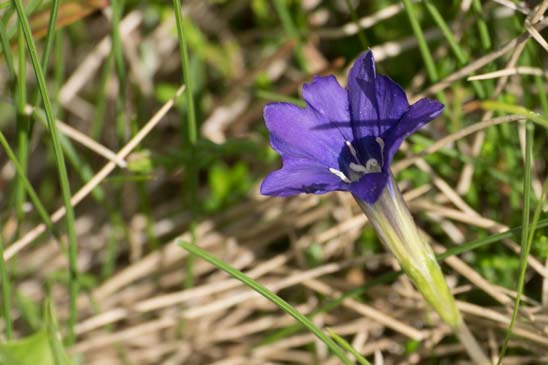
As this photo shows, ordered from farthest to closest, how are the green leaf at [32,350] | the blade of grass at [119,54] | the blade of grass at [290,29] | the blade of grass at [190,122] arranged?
1. the blade of grass at [290,29]
2. the blade of grass at [119,54]
3. the blade of grass at [190,122]
4. the green leaf at [32,350]

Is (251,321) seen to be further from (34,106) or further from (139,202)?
(34,106)

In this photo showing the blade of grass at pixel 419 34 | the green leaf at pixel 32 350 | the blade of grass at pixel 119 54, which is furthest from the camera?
the blade of grass at pixel 119 54

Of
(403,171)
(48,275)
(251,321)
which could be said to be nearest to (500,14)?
(403,171)

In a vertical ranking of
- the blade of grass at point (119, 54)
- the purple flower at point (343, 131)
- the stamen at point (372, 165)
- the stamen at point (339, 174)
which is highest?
the blade of grass at point (119, 54)

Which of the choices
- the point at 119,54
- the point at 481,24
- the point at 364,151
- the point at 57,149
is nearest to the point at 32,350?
the point at 57,149

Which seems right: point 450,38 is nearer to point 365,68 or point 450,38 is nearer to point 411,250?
point 365,68

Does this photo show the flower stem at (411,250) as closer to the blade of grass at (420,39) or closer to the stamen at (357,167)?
the stamen at (357,167)

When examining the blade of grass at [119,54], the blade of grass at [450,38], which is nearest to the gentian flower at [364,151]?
the blade of grass at [450,38]
